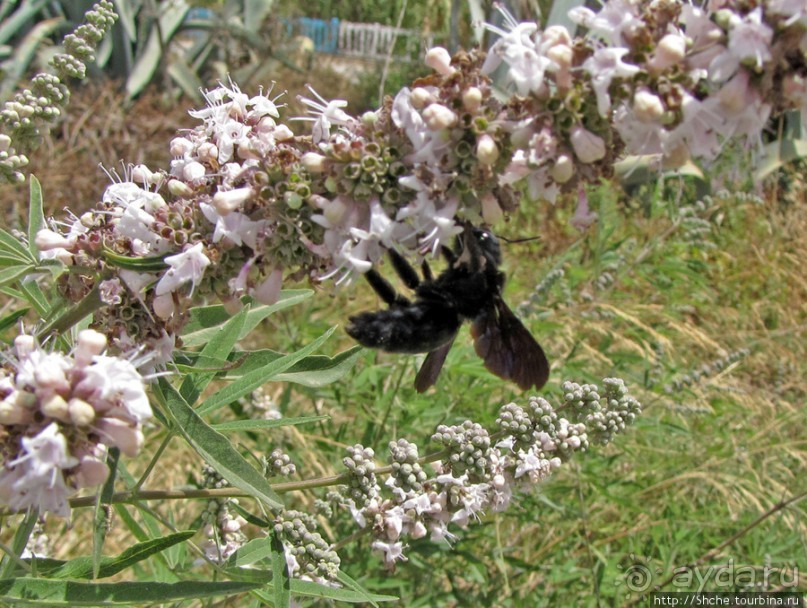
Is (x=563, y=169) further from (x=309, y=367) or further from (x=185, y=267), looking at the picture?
(x=309, y=367)

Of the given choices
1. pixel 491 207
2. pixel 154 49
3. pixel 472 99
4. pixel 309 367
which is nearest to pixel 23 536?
pixel 309 367

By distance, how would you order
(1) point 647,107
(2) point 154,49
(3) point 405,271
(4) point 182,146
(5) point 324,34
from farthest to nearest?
(5) point 324,34, (2) point 154,49, (3) point 405,271, (4) point 182,146, (1) point 647,107

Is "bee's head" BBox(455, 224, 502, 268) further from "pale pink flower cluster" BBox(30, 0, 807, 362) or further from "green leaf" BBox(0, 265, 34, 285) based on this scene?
"green leaf" BBox(0, 265, 34, 285)

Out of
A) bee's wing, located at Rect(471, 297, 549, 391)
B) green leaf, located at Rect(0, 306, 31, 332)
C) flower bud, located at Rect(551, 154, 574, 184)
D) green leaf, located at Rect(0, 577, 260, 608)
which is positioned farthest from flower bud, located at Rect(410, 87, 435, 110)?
green leaf, located at Rect(0, 306, 31, 332)

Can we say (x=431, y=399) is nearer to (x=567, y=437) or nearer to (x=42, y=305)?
(x=567, y=437)

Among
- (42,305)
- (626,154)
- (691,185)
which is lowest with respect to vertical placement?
(691,185)

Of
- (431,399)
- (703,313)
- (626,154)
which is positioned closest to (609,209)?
(703,313)
